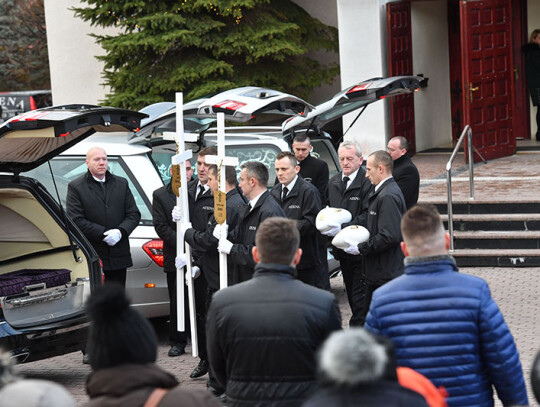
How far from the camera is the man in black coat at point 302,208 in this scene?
332 inches

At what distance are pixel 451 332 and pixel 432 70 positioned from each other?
15663 millimetres

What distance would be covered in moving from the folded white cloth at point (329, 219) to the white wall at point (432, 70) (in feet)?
36.5

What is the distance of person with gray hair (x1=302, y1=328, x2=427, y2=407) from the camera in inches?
132

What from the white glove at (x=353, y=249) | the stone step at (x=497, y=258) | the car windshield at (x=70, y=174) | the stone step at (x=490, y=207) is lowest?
the stone step at (x=497, y=258)

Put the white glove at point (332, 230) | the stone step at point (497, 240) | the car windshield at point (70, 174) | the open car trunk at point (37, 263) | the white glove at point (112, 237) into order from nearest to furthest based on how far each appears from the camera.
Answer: the open car trunk at point (37, 263) < the white glove at point (332, 230) < the white glove at point (112, 237) < the car windshield at point (70, 174) < the stone step at point (497, 240)

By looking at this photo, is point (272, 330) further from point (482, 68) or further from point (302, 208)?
point (482, 68)

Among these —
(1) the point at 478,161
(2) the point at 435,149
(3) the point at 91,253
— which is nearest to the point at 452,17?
(2) the point at 435,149

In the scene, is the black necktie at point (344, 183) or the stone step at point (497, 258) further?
the stone step at point (497, 258)

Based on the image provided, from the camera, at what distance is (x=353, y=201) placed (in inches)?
351

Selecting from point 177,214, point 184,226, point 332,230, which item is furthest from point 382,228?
point 177,214

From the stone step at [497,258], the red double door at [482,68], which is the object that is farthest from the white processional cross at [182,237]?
the red double door at [482,68]

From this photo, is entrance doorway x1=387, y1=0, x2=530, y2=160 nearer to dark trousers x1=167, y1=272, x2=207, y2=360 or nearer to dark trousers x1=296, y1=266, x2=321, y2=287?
dark trousers x1=167, y1=272, x2=207, y2=360

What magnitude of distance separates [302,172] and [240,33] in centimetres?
836

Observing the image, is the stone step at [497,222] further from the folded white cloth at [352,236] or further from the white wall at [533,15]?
the white wall at [533,15]
